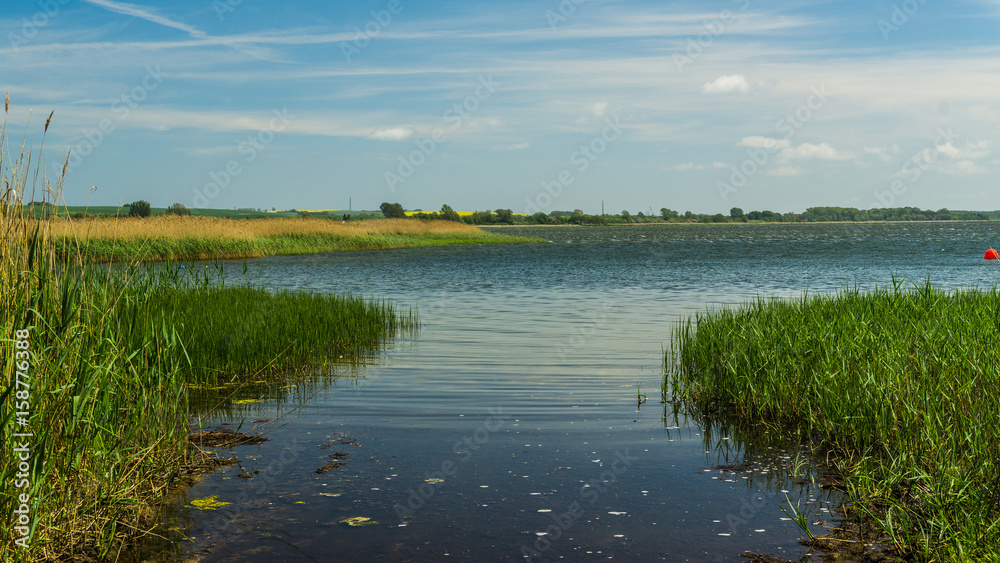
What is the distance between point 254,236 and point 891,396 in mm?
47322

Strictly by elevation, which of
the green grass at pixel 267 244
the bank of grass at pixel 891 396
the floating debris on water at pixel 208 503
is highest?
the green grass at pixel 267 244

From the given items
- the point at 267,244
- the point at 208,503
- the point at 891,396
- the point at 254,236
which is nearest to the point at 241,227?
the point at 254,236

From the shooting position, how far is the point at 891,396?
742 centimetres

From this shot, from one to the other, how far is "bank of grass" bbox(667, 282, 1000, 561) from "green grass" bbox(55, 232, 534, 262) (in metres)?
23.3

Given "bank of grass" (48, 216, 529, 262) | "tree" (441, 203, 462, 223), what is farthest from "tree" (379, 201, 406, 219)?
"bank of grass" (48, 216, 529, 262)

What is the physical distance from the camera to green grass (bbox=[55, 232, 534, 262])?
1502 inches

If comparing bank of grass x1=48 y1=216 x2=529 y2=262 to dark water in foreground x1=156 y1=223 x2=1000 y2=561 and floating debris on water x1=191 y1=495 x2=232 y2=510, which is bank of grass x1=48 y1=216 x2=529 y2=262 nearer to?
dark water in foreground x1=156 y1=223 x2=1000 y2=561

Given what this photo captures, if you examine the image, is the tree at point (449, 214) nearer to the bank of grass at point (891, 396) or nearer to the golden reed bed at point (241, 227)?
the golden reed bed at point (241, 227)

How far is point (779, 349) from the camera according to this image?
945 centimetres

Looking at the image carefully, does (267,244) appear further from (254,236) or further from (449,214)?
(449,214)

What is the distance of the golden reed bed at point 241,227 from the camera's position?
40.7 meters

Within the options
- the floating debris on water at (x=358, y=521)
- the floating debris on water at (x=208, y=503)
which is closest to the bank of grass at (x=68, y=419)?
the floating debris on water at (x=208, y=503)

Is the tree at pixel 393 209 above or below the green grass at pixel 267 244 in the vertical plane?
above

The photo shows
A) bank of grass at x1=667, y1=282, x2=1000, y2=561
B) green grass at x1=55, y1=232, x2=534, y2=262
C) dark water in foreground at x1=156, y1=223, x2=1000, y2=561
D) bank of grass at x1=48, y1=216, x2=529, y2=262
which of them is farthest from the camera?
bank of grass at x1=48, y1=216, x2=529, y2=262
